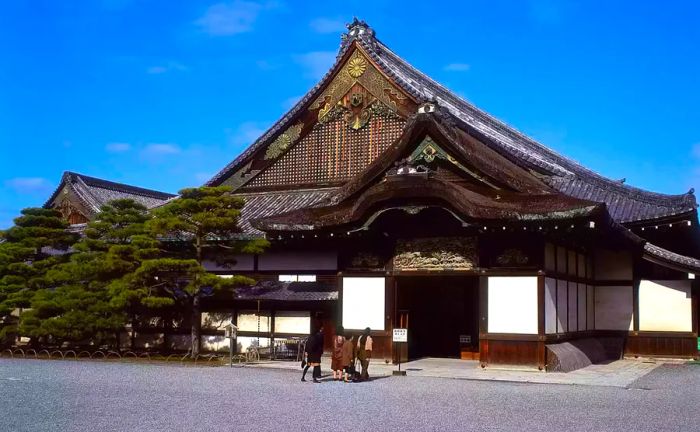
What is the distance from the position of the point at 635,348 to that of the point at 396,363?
354 inches

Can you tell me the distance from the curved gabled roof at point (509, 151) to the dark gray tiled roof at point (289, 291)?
703 cm

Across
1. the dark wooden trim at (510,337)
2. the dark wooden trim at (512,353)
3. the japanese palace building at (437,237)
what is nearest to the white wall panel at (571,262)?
the japanese palace building at (437,237)

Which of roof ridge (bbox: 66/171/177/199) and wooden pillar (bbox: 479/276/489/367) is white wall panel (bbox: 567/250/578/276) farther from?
roof ridge (bbox: 66/171/177/199)

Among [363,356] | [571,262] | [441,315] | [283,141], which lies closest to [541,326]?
[571,262]

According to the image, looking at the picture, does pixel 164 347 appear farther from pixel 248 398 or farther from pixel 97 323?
pixel 248 398

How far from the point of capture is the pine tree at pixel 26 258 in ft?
82.5

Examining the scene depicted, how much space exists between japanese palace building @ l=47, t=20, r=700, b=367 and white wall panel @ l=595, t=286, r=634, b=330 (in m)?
0.05

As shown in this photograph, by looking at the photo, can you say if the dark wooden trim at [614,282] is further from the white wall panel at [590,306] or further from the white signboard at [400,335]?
the white signboard at [400,335]

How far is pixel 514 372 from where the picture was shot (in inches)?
754

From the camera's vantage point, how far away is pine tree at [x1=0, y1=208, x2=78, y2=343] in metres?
25.2

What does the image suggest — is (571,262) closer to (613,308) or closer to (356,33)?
(613,308)

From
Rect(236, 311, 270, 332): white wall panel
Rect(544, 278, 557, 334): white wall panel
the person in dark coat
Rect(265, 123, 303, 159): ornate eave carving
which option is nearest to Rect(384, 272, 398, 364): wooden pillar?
Rect(544, 278, 557, 334): white wall panel

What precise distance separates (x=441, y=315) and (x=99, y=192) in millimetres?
25901

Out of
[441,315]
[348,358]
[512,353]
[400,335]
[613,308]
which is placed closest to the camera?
[348,358]
